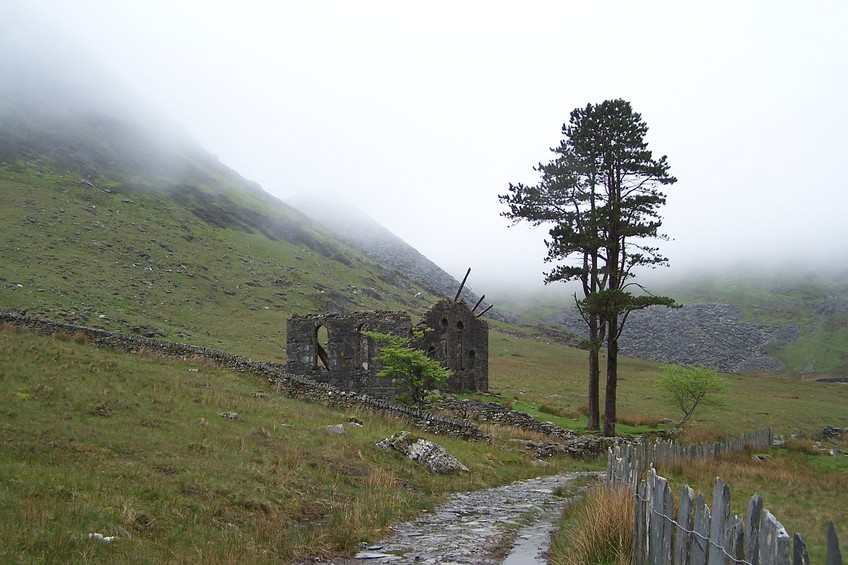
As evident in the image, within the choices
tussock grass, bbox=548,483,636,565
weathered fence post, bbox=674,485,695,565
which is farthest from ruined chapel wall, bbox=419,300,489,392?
weathered fence post, bbox=674,485,695,565

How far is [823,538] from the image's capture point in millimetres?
10078

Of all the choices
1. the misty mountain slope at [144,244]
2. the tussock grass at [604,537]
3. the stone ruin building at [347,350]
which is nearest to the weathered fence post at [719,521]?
the tussock grass at [604,537]

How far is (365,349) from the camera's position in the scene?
36.7m

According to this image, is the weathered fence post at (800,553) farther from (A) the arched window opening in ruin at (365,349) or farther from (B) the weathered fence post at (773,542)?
(A) the arched window opening in ruin at (365,349)

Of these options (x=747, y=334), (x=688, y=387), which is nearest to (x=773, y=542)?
(x=688, y=387)

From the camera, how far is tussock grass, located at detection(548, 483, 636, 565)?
751 centimetres

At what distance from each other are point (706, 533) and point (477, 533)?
5.77m

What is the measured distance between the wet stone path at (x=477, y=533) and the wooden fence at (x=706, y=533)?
2.28 metres

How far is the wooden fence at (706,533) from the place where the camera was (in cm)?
418

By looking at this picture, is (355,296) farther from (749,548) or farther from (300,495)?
(749,548)

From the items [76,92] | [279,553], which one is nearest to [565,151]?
[279,553]

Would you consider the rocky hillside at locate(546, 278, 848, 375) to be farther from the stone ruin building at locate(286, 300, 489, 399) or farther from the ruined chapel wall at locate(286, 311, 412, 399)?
the ruined chapel wall at locate(286, 311, 412, 399)

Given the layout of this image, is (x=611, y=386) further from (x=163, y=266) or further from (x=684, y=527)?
(x=163, y=266)

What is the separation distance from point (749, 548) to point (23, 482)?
9308mm
